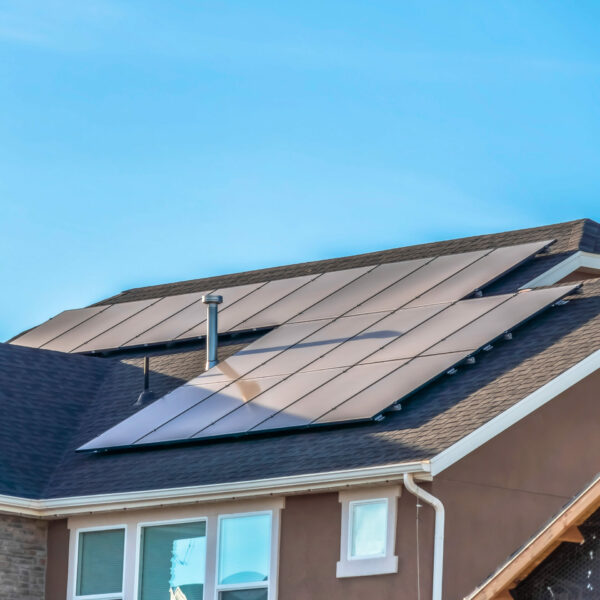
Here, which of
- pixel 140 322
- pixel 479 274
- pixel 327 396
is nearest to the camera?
pixel 327 396

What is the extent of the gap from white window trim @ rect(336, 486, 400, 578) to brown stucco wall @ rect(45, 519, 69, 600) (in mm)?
4453

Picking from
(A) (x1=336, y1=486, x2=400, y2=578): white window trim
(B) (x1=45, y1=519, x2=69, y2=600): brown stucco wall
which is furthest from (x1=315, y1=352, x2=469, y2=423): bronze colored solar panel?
(B) (x1=45, y1=519, x2=69, y2=600): brown stucco wall

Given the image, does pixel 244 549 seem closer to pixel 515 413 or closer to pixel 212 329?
pixel 515 413

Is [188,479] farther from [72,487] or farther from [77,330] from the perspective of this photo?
[77,330]

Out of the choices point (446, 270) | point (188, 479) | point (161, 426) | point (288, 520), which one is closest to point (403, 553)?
point (288, 520)

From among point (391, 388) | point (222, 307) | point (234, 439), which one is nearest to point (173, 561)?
point (234, 439)

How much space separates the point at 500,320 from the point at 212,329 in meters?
5.20

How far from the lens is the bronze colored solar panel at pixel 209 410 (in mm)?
23359

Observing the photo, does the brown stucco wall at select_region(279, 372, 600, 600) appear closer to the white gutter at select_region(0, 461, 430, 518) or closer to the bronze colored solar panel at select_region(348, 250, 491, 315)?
the white gutter at select_region(0, 461, 430, 518)

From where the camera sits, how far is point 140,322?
29484 millimetres

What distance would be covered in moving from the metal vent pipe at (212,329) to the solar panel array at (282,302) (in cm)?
58

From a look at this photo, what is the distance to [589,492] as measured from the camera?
50.3 ft

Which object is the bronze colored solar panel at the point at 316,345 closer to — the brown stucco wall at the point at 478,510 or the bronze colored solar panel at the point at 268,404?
the bronze colored solar panel at the point at 268,404

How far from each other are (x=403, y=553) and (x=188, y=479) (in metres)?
3.31
